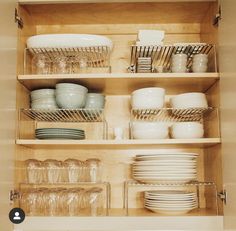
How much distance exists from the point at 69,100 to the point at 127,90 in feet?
0.93

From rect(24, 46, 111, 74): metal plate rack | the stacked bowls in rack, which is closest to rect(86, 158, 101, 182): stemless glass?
the stacked bowls in rack

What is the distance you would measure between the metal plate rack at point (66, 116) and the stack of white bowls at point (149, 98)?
0.15 metres

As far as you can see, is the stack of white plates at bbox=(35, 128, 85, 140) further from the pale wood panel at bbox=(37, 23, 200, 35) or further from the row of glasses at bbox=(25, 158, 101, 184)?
the pale wood panel at bbox=(37, 23, 200, 35)

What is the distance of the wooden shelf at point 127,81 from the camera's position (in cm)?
132

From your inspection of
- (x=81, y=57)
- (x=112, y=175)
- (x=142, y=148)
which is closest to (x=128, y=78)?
(x=81, y=57)

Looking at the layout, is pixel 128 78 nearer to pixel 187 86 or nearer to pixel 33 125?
pixel 187 86

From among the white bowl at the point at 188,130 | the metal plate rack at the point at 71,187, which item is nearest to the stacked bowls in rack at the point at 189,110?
the white bowl at the point at 188,130

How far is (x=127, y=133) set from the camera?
1572mm

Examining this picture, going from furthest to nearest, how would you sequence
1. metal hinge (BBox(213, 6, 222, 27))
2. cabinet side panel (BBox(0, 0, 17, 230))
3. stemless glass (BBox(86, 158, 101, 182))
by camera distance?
stemless glass (BBox(86, 158, 101, 182)) → metal hinge (BBox(213, 6, 222, 27)) → cabinet side panel (BBox(0, 0, 17, 230))

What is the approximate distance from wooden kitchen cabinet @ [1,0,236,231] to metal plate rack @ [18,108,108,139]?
1.2 inches

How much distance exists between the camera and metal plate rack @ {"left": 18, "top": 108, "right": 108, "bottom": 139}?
1.37 m

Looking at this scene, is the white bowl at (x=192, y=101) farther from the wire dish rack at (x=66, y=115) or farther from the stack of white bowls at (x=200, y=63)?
the wire dish rack at (x=66, y=115)

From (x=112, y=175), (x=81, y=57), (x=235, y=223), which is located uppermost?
(x=81, y=57)

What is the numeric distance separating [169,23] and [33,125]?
2.44 ft
